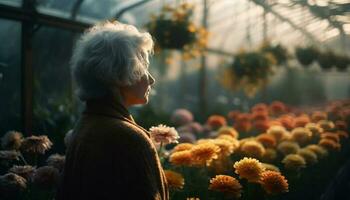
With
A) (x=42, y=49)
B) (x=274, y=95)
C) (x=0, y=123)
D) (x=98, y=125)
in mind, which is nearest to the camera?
(x=98, y=125)

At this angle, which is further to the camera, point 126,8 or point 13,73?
point 126,8

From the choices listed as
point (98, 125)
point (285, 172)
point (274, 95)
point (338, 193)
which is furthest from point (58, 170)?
point (274, 95)

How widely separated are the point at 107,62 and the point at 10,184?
3.36ft

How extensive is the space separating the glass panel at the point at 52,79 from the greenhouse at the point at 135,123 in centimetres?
1

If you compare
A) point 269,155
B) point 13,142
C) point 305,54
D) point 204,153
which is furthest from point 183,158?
point 305,54

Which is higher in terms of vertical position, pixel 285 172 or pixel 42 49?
pixel 42 49

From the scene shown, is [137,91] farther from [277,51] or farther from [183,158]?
[277,51]

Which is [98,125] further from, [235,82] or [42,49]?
[235,82]

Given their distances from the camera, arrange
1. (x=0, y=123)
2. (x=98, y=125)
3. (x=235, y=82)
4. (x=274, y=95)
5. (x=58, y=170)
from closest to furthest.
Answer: (x=98, y=125), (x=58, y=170), (x=0, y=123), (x=235, y=82), (x=274, y=95)

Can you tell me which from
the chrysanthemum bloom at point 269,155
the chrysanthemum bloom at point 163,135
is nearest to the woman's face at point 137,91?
the chrysanthemum bloom at point 163,135

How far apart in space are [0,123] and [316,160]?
9.84ft

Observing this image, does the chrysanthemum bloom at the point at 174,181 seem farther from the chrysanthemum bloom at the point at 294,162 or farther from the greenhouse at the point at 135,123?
the chrysanthemum bloom at the point at 294,162

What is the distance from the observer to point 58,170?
90.3 inches

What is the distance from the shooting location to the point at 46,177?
7.22 ft
